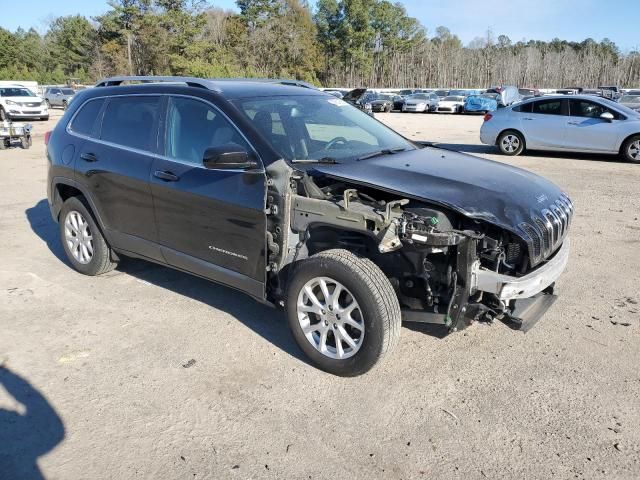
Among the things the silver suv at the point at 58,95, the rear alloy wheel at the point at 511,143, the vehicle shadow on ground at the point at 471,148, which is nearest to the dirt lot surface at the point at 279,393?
the rear alloy wheel at the point at 511,143

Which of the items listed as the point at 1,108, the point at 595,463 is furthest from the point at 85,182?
the point at 1,108

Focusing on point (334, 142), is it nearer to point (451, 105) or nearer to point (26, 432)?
point (26, 432)

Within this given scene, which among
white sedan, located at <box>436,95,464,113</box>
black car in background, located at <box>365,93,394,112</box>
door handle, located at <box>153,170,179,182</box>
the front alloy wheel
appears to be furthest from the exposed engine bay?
black car in background, located at <box>365,93,394,112</box>

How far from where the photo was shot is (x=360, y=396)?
3.32 metres

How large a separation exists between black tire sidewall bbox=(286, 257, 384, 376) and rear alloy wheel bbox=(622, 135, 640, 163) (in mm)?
11804

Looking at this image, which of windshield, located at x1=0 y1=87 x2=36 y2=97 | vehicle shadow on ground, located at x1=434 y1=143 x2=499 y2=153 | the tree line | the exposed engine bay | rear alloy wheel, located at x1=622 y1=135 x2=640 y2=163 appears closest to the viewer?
the exposed engine bay

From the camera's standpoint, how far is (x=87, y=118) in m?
5.06

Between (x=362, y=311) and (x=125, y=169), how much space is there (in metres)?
2.46

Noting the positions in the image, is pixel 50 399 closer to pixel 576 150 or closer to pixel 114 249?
pixel 114 249

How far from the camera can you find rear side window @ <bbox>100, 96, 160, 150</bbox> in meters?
4.37

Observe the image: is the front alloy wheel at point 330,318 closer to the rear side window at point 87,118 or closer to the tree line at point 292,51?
the rear side window at point 87,118

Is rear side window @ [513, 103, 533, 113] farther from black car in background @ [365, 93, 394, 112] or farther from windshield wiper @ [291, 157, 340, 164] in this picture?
black car in background @ [365, 93, 394, 112]

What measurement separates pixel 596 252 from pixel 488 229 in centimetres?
331

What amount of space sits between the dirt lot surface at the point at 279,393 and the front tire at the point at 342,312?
0.62 ft
